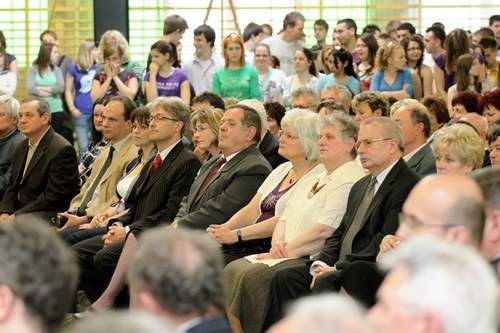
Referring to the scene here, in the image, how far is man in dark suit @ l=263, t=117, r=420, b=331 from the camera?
5.52m

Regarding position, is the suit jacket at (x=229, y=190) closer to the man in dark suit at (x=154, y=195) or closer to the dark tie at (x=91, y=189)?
the man in dark suit at (x=154, y=195)

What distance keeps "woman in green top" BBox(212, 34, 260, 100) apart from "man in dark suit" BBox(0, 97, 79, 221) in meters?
2.06

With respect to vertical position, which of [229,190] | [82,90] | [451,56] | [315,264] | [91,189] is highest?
[451,56]

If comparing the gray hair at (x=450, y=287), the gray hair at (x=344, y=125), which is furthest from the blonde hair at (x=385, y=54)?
the gray hair at (x=450, y=287)

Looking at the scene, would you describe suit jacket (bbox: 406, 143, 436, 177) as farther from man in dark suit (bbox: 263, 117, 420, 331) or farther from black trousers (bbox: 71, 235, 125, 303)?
black trousers (bbox: 71, 235, 125, 303)

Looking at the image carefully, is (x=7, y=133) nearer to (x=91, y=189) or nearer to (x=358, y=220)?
(x=91, y=189)

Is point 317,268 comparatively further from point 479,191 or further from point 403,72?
point 403,72

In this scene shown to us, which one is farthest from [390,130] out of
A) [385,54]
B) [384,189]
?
[385,54]

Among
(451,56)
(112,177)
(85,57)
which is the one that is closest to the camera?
(112,177)

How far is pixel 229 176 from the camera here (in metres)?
6.75

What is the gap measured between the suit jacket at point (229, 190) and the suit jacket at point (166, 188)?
0.74ft

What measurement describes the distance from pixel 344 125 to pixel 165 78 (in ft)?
13.4

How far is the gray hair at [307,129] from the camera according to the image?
6.38 m

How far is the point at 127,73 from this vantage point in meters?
10.2
